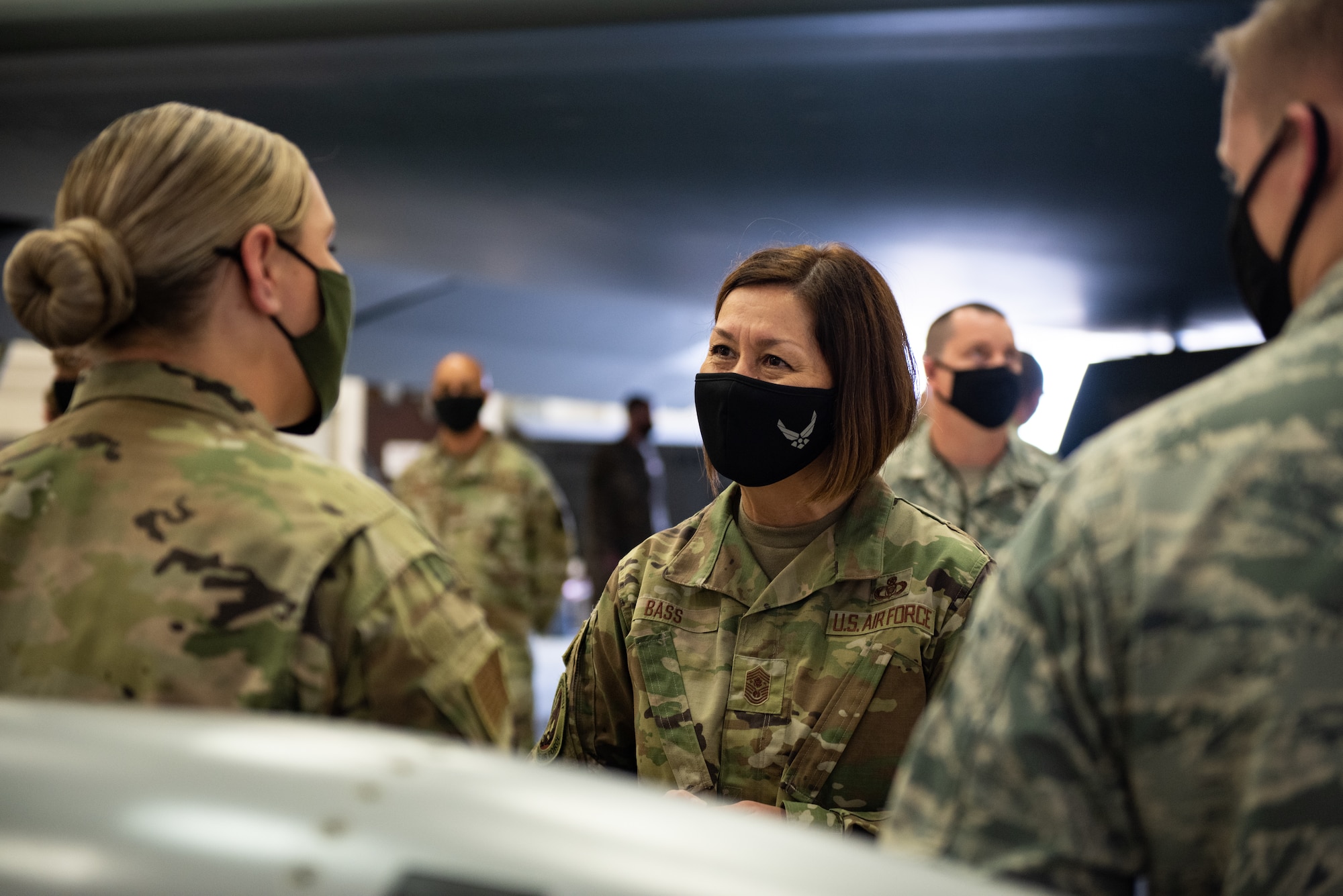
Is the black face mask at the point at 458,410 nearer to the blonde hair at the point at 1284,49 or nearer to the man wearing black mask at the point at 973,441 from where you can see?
the man wearing black mask at the point at 973,441

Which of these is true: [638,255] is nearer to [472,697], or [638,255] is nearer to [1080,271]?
[1080,271]

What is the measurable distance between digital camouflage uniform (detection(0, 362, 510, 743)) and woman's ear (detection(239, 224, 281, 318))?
12cm

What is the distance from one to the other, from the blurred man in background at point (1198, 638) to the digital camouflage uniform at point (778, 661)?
0.69 metres

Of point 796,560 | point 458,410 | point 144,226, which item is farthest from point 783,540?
point 458,410

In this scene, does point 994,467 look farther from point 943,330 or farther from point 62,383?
point 62,383

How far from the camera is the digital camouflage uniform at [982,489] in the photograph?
11.7ft

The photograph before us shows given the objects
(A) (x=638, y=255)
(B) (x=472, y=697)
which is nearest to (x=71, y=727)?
(B) (x=472, y=697)

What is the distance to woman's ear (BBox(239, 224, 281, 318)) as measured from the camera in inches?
47.3

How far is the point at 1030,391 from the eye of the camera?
14.2 ft

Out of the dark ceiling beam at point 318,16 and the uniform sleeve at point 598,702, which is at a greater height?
the dark ceiling beam at point 318,16

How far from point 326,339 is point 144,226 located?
245mm

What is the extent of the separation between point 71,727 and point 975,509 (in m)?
3.11

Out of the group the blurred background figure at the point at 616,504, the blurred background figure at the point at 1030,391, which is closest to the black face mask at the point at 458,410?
the blurred background figure at the point at 616,504

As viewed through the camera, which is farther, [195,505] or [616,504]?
[616,504]
